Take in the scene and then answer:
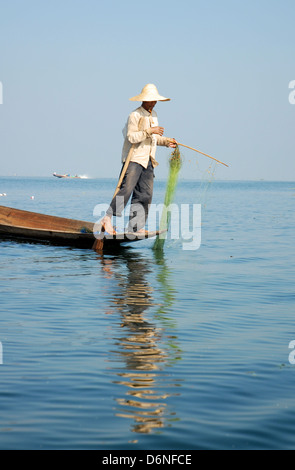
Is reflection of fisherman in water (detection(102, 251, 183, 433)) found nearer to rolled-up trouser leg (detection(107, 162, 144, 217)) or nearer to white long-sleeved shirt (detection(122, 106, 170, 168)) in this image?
rolled-up trouser leg (detection(107, 162, 144, 217))

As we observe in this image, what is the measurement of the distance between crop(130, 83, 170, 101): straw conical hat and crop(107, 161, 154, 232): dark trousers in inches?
40.5

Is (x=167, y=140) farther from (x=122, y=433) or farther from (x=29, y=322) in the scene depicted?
(x=122, y=433)

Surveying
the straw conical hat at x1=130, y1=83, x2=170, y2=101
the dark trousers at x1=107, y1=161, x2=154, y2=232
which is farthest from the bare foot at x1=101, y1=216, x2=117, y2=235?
the straw conical hat at x1=130, y1=83, x2=170, y2=101

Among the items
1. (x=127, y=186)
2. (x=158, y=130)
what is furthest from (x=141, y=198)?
(x=158, y=130)

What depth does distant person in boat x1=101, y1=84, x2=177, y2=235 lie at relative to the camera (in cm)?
1049

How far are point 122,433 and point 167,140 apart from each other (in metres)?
7.68

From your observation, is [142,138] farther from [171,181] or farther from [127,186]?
[171,181]

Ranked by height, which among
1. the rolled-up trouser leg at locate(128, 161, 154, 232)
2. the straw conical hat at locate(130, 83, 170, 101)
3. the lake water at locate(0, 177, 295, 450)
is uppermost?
the straw conical hat at locate(130, 83, 170, 101)

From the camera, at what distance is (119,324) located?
6418mm

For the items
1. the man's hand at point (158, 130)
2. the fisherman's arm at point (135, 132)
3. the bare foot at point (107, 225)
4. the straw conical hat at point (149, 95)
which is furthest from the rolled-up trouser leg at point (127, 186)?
the straw conical hat at point (149, 95)

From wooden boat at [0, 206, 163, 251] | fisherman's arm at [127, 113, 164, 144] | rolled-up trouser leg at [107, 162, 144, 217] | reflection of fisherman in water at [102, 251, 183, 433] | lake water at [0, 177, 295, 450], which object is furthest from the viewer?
wooden boat at [0, 206, 163, 251]

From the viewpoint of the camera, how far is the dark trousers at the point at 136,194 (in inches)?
431

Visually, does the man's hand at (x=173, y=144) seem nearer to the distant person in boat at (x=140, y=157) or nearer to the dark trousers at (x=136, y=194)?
the distant person in boat at (x=140, y=157)
